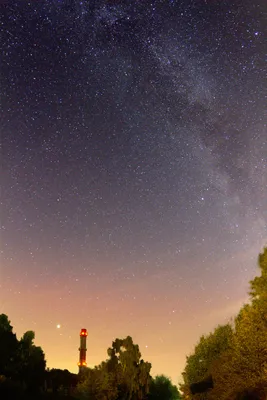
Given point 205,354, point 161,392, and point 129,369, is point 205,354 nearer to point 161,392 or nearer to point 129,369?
point 129,369

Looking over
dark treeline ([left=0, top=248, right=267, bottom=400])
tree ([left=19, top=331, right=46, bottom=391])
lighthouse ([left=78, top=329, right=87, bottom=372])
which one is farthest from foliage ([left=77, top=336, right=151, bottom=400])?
lighthouse ([left=78, top=329, right=87, bottom=372])

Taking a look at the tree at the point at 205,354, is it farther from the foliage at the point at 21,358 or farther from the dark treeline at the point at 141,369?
the foliage at the point at 21,358

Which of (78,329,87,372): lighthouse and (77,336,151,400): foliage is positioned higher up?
(78,329,87,372): lighthouse

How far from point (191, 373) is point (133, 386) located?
41.4 feet

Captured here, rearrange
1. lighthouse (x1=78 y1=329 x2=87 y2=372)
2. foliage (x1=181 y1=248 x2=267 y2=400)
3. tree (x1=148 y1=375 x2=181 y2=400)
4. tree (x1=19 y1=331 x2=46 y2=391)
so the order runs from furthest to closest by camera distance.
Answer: lighthouse (x1=78 y1=329 x2=87 y2=372) < tree (x1=148 y1=375 x2=181 y2=400) < tree (x1=19 y1=331 x2=46 y2=391) < foliage (x1=181 y1=248 x2=267 y2=400)

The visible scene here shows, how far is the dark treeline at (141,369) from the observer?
1286 inches

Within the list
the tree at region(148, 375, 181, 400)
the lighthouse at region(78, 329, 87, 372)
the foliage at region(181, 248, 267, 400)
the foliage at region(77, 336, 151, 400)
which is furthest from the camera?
the lighthouse at region(78, 329, 87, 372)

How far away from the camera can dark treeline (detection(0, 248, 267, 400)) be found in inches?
1286

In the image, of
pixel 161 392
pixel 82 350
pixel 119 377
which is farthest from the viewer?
pixel 82 350

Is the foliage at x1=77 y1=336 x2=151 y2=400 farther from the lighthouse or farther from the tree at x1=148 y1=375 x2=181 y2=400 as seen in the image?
the lighthouse

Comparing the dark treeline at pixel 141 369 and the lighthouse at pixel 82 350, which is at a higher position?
the lighthouse at pixel 82 350

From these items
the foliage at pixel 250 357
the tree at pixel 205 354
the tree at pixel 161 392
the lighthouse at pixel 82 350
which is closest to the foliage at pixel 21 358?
the foliage at pixel 250 357

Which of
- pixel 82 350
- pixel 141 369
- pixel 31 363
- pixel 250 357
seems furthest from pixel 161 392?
pixel 250 357

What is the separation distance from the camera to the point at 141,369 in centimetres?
4375
